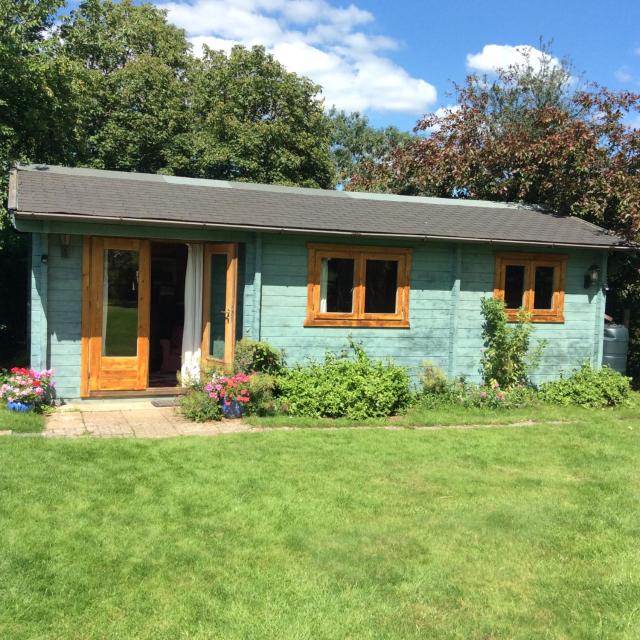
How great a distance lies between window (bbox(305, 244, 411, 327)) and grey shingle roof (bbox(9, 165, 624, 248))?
45 centimetres

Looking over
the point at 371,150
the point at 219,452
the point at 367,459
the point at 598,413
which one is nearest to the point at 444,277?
the point at 598,413

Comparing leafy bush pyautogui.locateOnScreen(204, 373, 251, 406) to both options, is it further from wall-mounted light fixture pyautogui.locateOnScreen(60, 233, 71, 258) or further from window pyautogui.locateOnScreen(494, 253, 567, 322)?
window pyautogui.locateOnScreen(494, 253, 567, 322)

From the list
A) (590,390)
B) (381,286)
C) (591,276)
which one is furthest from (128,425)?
(591,276)

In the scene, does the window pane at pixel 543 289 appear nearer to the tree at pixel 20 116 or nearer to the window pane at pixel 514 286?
the window pane at pixel 514 286

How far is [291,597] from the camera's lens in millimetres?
3691

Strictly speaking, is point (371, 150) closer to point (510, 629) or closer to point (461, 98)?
point (461, 98)

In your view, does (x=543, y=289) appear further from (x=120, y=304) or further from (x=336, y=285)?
(x=120, y=304)

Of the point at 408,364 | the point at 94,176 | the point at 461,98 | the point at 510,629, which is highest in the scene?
the point at 461,98

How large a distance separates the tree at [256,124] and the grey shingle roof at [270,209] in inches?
518

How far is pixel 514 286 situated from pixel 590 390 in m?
2.08

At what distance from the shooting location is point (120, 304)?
8867 millimetres

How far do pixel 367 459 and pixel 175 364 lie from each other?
5.55m

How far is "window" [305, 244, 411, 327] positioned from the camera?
9516mm

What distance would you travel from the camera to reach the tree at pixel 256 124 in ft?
79.7
